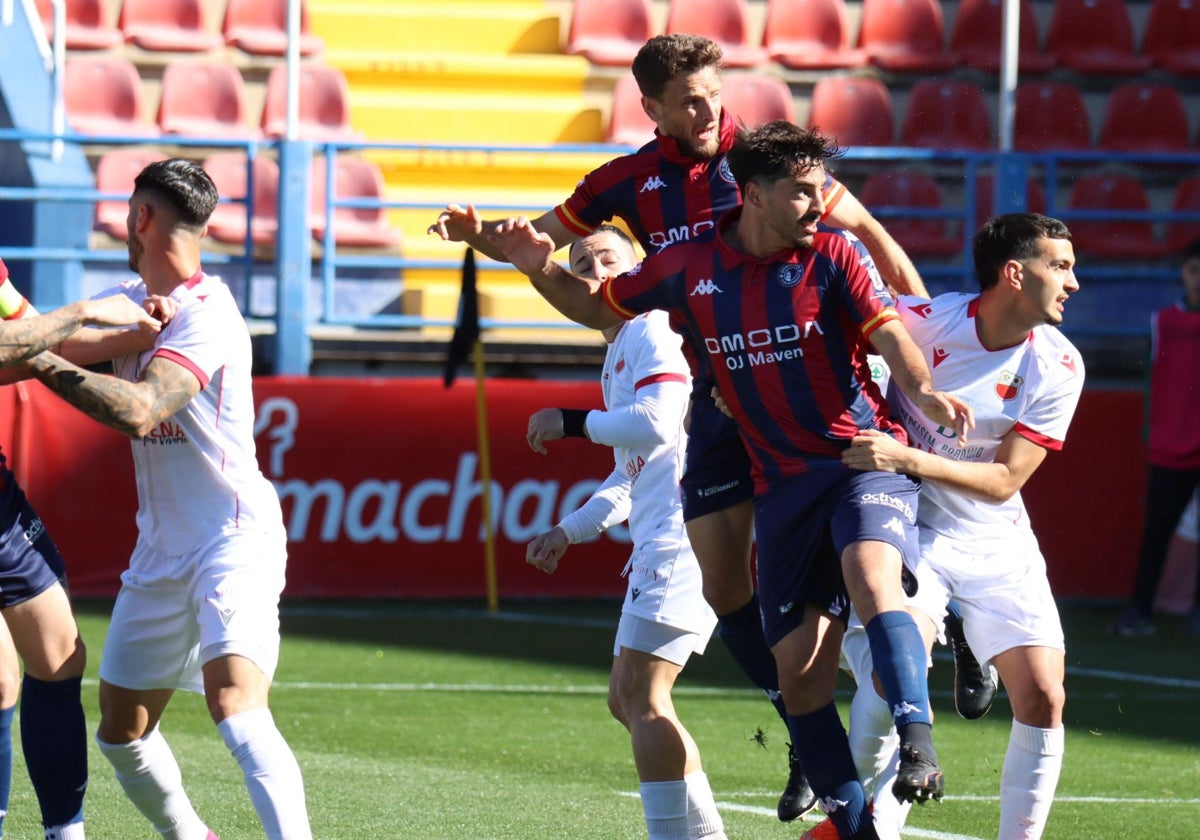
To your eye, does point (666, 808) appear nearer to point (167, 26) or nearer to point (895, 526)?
point (895, 526)

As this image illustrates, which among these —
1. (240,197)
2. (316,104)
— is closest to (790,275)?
(240,197)

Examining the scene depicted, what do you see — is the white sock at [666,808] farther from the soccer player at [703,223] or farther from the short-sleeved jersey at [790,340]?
the short-sleeved jersey at [790,340]

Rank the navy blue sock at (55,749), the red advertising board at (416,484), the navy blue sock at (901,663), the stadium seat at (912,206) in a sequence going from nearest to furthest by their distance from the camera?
1. the navy blue sock at (901,663)
2. the navy blue sock at (55,749)
3. the red advertising board at (416,484)
4. the stadium seat at (912,206)

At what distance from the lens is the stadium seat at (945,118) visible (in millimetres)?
15703

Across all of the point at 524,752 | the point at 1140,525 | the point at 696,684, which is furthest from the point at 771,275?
the point at 1140,525

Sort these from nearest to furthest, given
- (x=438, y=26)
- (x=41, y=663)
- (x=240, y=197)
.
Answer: (x=41, y=663)
(x=240, y=197)
(x=438, y=26)

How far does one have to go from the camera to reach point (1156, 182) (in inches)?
624

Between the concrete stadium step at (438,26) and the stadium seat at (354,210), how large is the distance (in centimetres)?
173

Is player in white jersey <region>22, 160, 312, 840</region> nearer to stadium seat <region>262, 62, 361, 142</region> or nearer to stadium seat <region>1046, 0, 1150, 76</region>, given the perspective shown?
stadium seat <region>262, 62, 361, 142</region>

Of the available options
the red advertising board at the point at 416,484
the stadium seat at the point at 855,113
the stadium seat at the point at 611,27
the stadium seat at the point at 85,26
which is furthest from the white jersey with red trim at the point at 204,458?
the stadium seat at the point at 611,27

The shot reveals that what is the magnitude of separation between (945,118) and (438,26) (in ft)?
14.9

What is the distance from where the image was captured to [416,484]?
12.0m

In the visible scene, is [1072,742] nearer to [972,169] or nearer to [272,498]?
[272,498]

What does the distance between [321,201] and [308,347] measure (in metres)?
2.02
